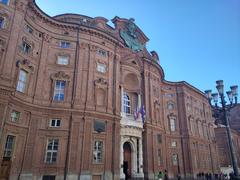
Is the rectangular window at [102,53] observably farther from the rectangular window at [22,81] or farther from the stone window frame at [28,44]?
the rectangular window at [22,81]

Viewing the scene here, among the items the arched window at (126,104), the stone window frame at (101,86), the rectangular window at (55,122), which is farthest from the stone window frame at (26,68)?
the arched window at (126,104)

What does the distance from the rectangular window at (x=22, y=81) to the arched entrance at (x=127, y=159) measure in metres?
16.6

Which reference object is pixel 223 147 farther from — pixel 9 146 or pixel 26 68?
pixel 9 146

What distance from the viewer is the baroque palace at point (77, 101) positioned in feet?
70.5

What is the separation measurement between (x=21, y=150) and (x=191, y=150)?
107 feet

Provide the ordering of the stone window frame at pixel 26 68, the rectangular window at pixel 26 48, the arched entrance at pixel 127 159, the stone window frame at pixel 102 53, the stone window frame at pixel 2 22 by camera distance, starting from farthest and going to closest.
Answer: the arched entrance at pixel 127 159 → the stone window frame at pixel 102 53 → the rectangular window at pixel 26 48 → the stone window frame at pixel 26 68 → the stone window frame at pixel 2 22

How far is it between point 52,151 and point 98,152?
17.9 ft

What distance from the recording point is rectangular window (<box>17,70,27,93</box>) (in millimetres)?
22612

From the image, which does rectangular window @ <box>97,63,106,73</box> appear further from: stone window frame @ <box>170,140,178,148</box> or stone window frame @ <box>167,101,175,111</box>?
stone window frame @ <box>170,140,178,148</box>

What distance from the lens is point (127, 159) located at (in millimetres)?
31781

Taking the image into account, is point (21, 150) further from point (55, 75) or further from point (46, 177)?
point (55, 75)

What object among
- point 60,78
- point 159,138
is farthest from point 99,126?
point 159,138

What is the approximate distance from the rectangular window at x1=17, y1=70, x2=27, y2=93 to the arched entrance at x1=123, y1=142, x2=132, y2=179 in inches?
655

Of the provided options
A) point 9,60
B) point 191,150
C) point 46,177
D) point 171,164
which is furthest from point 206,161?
point 9,60
